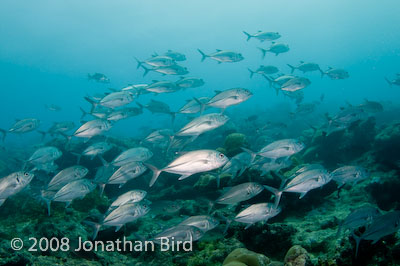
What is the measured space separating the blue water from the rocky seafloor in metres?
31.4

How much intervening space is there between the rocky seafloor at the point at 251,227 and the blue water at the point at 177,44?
31.4m

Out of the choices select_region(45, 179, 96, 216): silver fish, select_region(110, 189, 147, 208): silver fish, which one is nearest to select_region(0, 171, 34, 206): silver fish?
select_region(45, 179, 96, 216): silver fish

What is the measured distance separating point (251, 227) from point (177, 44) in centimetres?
11599

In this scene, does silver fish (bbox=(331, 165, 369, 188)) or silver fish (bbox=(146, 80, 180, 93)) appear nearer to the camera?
silver fish (bbox=(331, 165, 369, 188))

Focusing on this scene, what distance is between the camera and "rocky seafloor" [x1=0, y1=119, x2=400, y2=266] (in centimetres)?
319

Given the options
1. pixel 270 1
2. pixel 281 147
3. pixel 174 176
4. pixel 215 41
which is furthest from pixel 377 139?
pixel 215 41

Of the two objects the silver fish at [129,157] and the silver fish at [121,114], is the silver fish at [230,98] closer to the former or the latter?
the silver fish at [129,157]

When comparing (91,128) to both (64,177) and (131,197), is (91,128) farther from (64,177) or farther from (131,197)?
(131,197)

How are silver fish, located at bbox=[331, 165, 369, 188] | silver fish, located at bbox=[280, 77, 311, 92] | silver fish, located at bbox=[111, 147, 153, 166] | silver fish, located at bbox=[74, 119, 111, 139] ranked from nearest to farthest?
silver fish, located at bbox=[331, 165, 369, 188]
silver fish, located at bbox=[111, 147, 153, 166]
silver fish, located at bbox=[74, 119, 111, 139]
silver fish, located at bbox=[280, 77, 311, 92]

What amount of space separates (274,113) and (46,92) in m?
159

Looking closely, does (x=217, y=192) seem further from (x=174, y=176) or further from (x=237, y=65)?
(x=237, y=65)

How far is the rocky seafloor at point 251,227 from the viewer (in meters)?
3.19

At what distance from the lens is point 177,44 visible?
363 ft

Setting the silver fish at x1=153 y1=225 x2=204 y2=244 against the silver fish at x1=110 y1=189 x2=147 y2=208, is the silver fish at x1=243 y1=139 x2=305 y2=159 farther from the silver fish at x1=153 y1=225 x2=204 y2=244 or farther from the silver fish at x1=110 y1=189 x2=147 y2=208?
the silver fish at x1=110 y1=189 x2=147 y2=208
